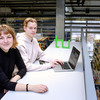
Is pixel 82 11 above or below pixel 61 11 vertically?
above

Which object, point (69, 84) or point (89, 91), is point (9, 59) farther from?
point (89, 91)

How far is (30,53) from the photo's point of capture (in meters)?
2.10

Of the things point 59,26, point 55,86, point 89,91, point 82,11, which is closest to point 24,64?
point 55,86

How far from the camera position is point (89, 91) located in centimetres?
92

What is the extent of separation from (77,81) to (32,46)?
96cm

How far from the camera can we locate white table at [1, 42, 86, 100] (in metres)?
1.16

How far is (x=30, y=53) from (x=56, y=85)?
2.82 ft

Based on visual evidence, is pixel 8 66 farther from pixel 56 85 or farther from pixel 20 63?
Answer: pixel 56 85

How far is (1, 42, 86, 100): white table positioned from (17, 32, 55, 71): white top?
8cm

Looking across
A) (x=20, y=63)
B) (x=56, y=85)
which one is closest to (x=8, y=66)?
(x=20, y=63)

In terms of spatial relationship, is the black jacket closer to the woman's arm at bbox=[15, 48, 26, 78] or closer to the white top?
the woman's arm at bbox=[15, 48, 26, 78]

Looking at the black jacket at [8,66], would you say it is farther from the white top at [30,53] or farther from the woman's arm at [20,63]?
the white top at [30,53]

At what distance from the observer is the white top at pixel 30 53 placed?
5.79 feet

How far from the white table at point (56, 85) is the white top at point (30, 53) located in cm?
8
